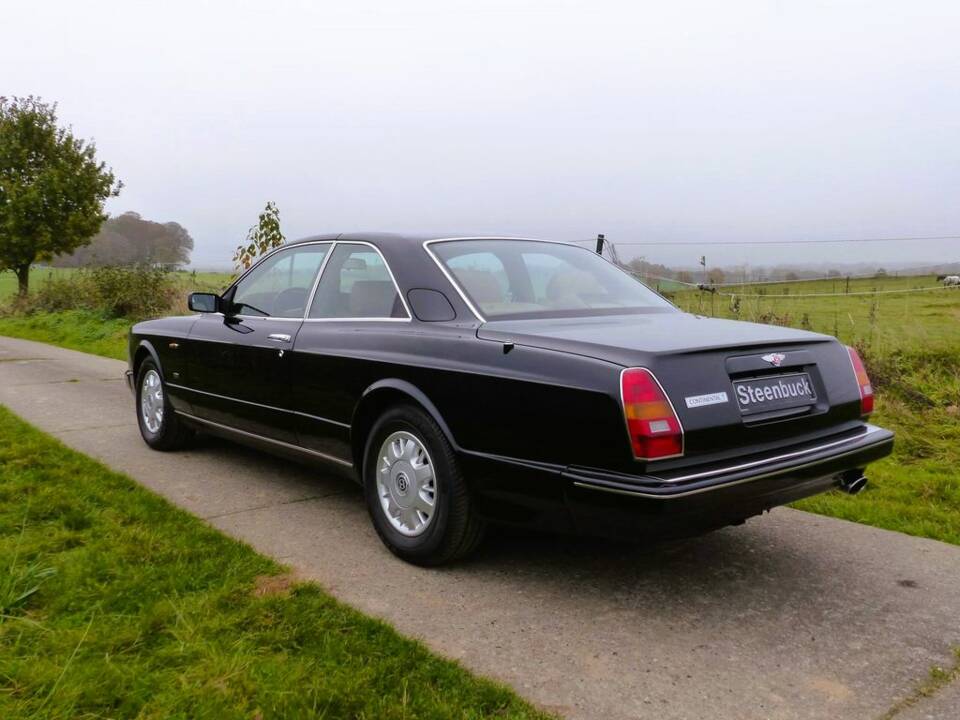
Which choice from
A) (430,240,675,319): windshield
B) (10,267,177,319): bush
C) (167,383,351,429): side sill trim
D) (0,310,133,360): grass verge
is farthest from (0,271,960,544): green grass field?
(10,267,177,319): bush

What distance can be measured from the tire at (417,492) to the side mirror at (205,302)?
195 centimetres

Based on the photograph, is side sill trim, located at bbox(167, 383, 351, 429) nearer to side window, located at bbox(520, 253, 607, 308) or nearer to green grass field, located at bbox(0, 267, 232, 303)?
side window, located at bbox(520, 253, 607, 308)

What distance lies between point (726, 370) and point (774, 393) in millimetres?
284

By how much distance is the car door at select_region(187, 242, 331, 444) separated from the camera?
4469mm

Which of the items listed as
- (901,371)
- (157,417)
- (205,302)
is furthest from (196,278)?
(901,371)

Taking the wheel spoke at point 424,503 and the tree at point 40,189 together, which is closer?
the wheel spoke at point 424,503

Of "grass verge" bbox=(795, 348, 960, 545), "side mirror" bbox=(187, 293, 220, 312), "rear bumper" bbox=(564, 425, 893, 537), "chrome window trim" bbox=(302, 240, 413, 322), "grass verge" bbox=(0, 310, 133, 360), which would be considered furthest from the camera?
"grass verge" bbox=(0, 310, 133, 360)

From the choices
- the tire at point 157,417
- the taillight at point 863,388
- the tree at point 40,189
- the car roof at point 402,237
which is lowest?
the tire at point 157,417

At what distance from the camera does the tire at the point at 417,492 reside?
133 inches

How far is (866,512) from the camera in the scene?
4.43m

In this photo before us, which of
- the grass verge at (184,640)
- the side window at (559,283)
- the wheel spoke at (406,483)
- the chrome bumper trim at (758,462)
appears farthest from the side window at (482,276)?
the grass verge at (184,640)

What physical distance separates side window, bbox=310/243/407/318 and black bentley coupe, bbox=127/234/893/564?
11 millimetres

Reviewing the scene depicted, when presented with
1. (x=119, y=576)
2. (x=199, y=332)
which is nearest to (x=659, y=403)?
(x=119, y=576)

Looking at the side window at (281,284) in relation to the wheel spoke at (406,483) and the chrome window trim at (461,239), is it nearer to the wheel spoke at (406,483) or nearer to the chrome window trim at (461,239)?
the chrome window trim at (461,239)
